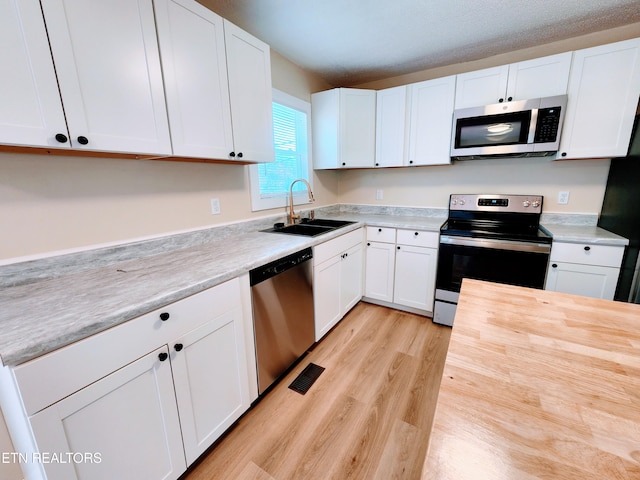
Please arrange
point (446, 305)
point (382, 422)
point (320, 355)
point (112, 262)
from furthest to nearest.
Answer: point (446, 305) → point (320, 355) → point (382, 422) → point (112, 262)

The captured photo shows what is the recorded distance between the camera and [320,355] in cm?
205

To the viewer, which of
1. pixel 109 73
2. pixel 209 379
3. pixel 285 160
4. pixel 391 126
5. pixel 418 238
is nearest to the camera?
pixel 109 73

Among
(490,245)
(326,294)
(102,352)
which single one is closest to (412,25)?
(490,245)

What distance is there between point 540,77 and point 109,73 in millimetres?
2764

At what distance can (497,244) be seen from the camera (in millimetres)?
2064

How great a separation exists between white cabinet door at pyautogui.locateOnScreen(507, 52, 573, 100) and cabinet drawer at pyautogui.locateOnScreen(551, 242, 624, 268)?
1144 mm

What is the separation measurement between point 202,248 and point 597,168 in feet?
10.2

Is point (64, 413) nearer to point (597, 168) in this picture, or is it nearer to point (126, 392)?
point (126, 392)

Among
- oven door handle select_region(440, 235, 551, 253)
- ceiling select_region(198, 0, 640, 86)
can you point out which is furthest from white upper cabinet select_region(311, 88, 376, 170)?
oven door handle select_region(440, 235, 551, 253)

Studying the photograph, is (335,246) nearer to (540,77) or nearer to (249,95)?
(249,95)

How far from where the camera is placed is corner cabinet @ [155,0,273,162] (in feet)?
4.26

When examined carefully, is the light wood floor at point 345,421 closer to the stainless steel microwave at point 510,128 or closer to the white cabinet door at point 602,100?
the stainless steel microwave at point 510,128

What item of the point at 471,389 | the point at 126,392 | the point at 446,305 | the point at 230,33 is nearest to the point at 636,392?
the point at 471,389

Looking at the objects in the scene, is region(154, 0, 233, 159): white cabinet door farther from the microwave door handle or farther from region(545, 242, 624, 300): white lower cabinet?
region(545, 242, 624, 300): white lower cabinet
